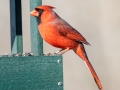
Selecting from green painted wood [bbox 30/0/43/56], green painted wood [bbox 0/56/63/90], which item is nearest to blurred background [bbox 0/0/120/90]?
green painted wood [bbox 30/0/43/56]

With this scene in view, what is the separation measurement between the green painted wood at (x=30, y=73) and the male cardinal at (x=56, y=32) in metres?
0.45

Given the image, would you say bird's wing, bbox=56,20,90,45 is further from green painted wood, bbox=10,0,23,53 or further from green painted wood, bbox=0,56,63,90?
green painted wood, bbox=0,56,63,90

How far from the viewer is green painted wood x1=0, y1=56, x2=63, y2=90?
375cm

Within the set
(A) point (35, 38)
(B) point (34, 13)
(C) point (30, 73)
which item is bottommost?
(C) point (30, 73)

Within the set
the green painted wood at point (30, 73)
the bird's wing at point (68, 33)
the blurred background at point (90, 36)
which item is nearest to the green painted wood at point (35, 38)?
the bird's wing at point (68, 33)

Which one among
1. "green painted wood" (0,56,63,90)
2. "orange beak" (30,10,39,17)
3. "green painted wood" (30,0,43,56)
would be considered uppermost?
"orange beak" (30,10,39,17)

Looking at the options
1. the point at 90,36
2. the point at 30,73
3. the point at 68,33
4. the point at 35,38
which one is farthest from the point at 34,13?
the point at 90,36

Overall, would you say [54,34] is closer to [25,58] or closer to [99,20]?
[25,58]

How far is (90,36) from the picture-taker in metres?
7.02

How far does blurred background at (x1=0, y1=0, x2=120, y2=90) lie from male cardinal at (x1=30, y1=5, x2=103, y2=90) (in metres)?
2.04

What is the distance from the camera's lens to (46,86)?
3818 millimetres

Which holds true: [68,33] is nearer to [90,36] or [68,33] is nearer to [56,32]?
[56,32]

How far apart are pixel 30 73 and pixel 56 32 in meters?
0.63

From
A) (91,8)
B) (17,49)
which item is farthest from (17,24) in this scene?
(91,8)
